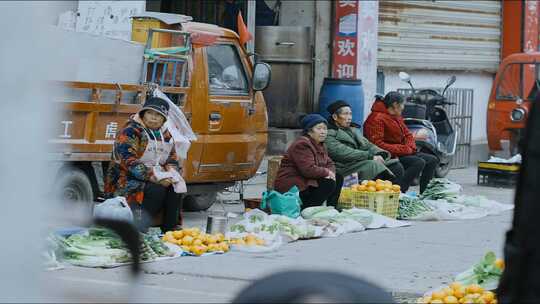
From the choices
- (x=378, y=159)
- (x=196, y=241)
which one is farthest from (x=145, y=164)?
(x=378, y=159)

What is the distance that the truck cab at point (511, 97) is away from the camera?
16688mm

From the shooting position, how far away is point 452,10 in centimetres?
1981

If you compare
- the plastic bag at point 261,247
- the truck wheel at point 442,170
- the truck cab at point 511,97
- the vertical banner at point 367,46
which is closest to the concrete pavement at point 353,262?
the plastic bag at point 261,247

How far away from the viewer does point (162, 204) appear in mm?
9789

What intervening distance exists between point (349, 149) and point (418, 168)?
1.32 metres

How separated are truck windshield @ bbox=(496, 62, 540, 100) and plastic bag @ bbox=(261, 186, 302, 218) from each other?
7.01 metres

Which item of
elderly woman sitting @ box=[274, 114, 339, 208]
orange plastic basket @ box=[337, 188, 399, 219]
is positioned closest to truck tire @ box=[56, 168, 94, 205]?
elderly woman sitting @ box=[274, 114, 339, 208]

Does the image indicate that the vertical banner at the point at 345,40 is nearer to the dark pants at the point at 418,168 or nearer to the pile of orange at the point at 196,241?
the dark pants at the point at 418,168

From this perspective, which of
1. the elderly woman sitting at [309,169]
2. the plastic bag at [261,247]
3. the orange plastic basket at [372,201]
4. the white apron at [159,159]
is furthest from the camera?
the orange plastic basket at [372,201]

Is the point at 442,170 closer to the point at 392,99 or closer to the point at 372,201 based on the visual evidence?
the point at 392,99

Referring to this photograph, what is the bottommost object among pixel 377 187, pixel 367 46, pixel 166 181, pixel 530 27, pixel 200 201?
pixel 200 201

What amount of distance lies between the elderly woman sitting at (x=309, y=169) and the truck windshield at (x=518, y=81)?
21.6ft

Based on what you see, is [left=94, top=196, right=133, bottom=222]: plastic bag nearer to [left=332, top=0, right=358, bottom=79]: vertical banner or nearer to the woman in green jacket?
the woman in green jacket

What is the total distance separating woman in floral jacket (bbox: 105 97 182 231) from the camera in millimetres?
9453
